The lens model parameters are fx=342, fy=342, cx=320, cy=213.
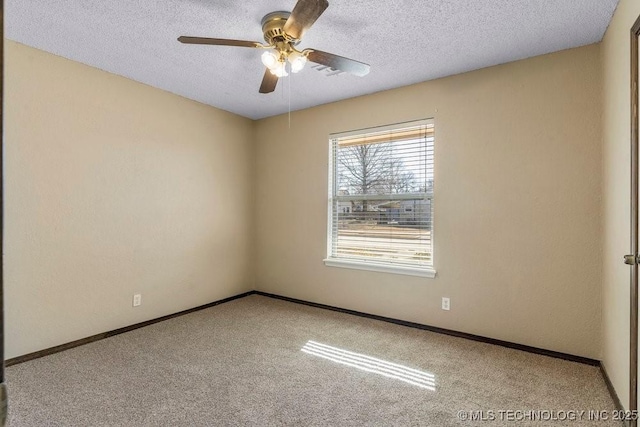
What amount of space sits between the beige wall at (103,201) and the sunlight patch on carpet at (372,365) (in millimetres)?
1823

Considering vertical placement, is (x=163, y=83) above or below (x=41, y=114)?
above

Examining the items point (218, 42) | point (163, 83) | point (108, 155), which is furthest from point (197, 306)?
point (218, 42)

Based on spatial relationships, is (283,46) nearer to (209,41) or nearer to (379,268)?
(209,41)

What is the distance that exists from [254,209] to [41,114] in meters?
2.53

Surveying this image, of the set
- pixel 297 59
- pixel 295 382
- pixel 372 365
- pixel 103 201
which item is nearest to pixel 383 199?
pixel 372 365

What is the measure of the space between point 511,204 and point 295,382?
2.26 meters

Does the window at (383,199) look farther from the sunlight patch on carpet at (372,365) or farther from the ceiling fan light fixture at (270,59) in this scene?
the ceiling fan light fixture at (270,59)

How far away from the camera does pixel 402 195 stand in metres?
3.59

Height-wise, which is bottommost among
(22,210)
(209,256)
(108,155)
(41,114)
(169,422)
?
(169,422)

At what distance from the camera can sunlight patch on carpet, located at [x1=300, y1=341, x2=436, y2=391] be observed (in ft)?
7.73

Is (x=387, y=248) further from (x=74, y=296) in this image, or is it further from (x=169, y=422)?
(x=74, y=296)

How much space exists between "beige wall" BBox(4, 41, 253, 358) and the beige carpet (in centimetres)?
42

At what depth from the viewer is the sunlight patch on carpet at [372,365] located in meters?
2.36

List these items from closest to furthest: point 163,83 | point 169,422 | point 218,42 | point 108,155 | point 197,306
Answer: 1. point 169,422
2. point 218,42
3. point 108,155
4. point 163,83
5. point 197,306
